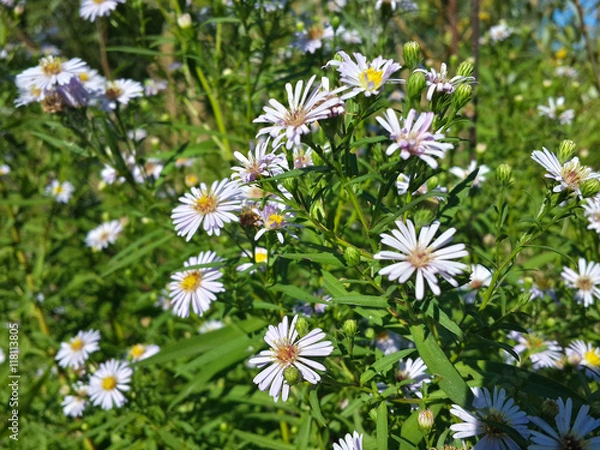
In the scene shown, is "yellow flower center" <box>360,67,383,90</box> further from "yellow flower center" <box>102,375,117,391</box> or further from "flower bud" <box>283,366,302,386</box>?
"yellow flower center" <box>102,375,117,391</box>

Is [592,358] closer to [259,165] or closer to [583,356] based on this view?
[583,356]

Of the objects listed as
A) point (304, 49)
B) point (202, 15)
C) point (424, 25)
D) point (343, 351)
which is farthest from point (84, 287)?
point (424, 25)

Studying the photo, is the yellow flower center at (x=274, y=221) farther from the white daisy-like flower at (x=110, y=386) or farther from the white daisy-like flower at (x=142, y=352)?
the white daisy-like flower at (x=142, y=352)

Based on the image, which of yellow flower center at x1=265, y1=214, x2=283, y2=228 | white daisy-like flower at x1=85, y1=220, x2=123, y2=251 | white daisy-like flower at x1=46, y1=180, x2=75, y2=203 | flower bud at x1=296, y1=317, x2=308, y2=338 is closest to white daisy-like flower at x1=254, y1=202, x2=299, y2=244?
yellow flower center at x1=265, y1=214, x2=283, y2=228

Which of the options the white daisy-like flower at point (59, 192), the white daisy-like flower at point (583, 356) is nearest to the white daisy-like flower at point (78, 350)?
the white daisy-like flower at point (59, 192)

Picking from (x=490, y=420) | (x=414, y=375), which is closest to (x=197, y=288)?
(x=414, y=375)

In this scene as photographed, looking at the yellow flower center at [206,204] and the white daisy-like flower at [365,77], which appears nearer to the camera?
the white daisy-like flower at [365,77]

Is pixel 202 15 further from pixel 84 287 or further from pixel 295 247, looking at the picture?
pixel 84 287
